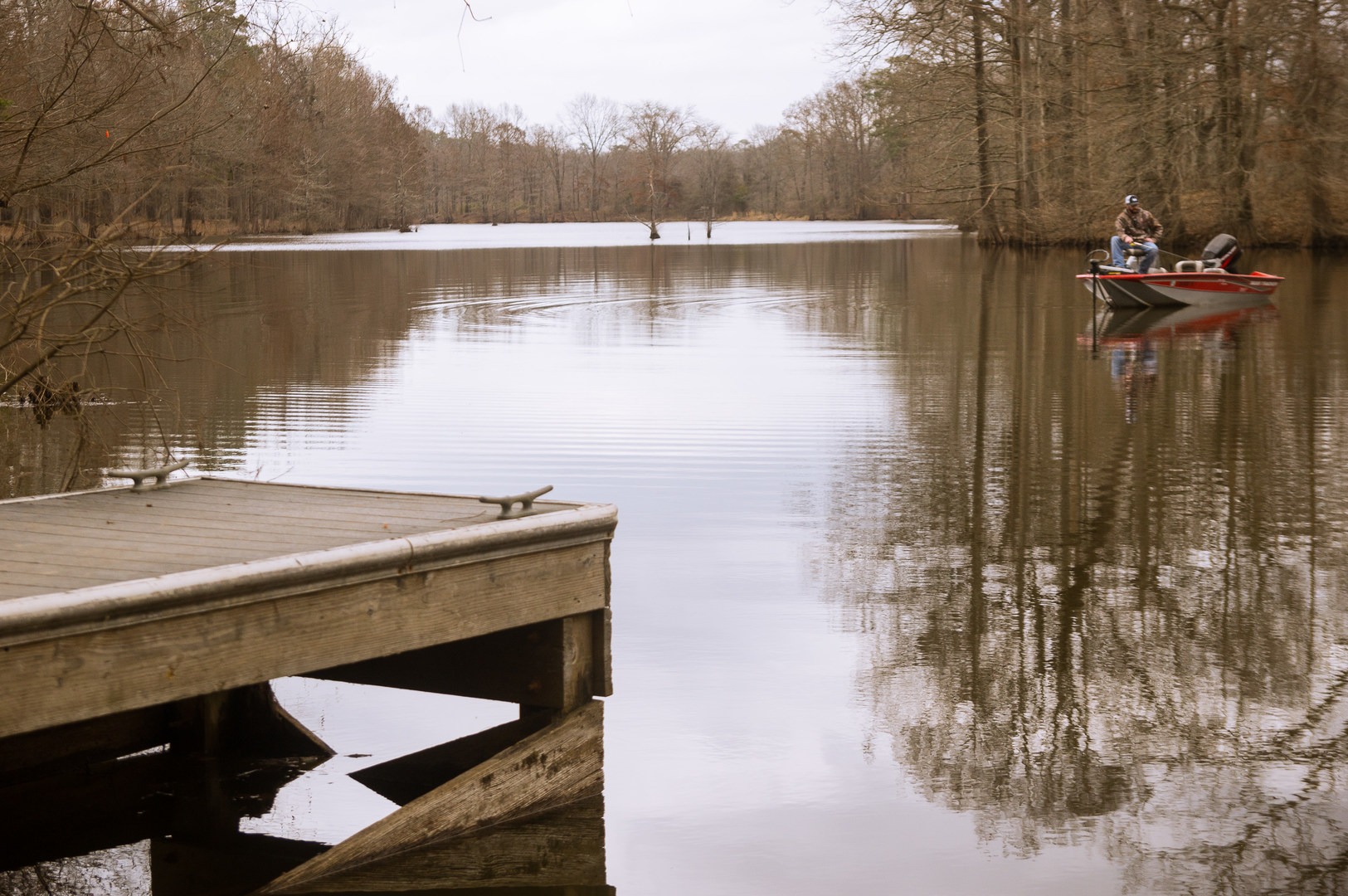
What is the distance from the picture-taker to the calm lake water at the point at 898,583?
4.82 m

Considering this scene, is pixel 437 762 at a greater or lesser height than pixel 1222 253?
lesser

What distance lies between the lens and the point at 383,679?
5410 millimetres

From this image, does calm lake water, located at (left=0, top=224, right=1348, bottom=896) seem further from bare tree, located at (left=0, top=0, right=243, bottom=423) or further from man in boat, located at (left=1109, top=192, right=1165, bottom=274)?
man in boat, located at (left=1109, top=192, right=1165, bottom=274)

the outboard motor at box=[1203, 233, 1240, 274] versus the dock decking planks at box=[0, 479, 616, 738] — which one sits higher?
the outboard motor at box=[1203, 233, 1240, 274]

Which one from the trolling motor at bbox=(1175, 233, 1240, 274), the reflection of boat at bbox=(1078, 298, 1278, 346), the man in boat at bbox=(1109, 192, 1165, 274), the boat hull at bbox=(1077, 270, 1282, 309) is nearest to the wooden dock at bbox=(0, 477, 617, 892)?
the reflection of boat at bbox=(1078, 298, 1278, 346)

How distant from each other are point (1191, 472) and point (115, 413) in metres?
9.08

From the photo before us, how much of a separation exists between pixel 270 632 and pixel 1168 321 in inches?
861

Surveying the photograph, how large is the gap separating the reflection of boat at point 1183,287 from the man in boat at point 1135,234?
1.72 feet

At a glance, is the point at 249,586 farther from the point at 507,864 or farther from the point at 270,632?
the point at 507,864

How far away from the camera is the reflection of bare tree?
487 cm

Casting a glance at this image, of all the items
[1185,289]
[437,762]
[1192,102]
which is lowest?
[437,762]

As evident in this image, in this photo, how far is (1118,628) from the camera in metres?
6.81

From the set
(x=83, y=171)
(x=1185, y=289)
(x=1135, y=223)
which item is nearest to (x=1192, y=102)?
(x=1135, y=223)

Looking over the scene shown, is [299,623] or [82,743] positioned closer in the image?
[299,623]
